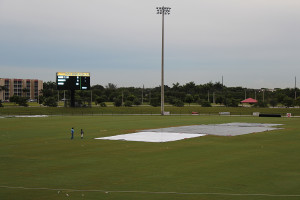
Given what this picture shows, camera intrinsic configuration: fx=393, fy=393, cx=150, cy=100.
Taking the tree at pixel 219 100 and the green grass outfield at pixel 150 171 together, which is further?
the tree at pixel 219 100

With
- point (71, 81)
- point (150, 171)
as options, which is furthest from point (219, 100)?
point (150, 171)

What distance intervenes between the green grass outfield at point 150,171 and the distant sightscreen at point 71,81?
241ft

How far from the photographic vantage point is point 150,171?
2336 centimetres

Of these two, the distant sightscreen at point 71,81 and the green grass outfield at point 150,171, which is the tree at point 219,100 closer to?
the distant sightscreen at point 71,81

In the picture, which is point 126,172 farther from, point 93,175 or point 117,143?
point 117,143

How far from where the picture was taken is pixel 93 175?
872 inches

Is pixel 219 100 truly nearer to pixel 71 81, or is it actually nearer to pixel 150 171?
pixel 71 81

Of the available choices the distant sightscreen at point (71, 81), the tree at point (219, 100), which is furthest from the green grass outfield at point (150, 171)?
the tree at point (219, 100)

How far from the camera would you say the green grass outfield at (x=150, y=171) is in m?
18.2

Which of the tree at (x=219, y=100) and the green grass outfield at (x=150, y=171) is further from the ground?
the tree at (x=219, y=100)

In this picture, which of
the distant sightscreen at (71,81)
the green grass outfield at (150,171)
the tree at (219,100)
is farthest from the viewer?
the tree at (219,100)

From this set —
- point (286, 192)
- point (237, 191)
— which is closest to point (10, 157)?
point (237, 191)

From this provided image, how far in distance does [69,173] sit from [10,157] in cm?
823

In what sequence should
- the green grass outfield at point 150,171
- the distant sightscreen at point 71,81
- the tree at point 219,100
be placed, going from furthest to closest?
the tree at point 219,100, the distant sightscreen at point 71,81, the green grass outfield at point 150,171
